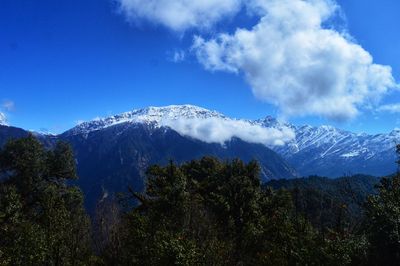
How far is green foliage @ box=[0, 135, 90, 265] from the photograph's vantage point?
3888cm

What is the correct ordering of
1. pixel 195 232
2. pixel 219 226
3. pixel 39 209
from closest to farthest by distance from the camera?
pixel 195 232
pixel 219 226
pixel 39 209

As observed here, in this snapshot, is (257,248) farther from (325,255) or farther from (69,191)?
(69,191)

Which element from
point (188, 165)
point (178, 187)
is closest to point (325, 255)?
point (178, 187)

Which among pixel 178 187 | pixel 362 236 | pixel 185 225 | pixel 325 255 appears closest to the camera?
pixel 325 255

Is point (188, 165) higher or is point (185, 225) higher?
point (188, 165)

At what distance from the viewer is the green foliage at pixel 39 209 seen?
1531 inches

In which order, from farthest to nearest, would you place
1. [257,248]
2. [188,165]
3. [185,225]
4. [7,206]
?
1. [188,165]
2. [7,206]
3. [257,248]
4. [185,225]

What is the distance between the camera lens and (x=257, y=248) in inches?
2394

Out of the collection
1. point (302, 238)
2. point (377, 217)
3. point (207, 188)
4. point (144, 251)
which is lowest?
point (144, 251)

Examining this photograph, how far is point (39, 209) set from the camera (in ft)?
252

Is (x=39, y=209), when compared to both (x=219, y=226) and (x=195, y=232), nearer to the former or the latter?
(x=219, y=226)

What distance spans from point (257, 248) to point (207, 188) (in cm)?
2724

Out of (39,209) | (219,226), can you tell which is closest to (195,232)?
(219,226)

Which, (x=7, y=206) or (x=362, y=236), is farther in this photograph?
(x=7, y=206)
